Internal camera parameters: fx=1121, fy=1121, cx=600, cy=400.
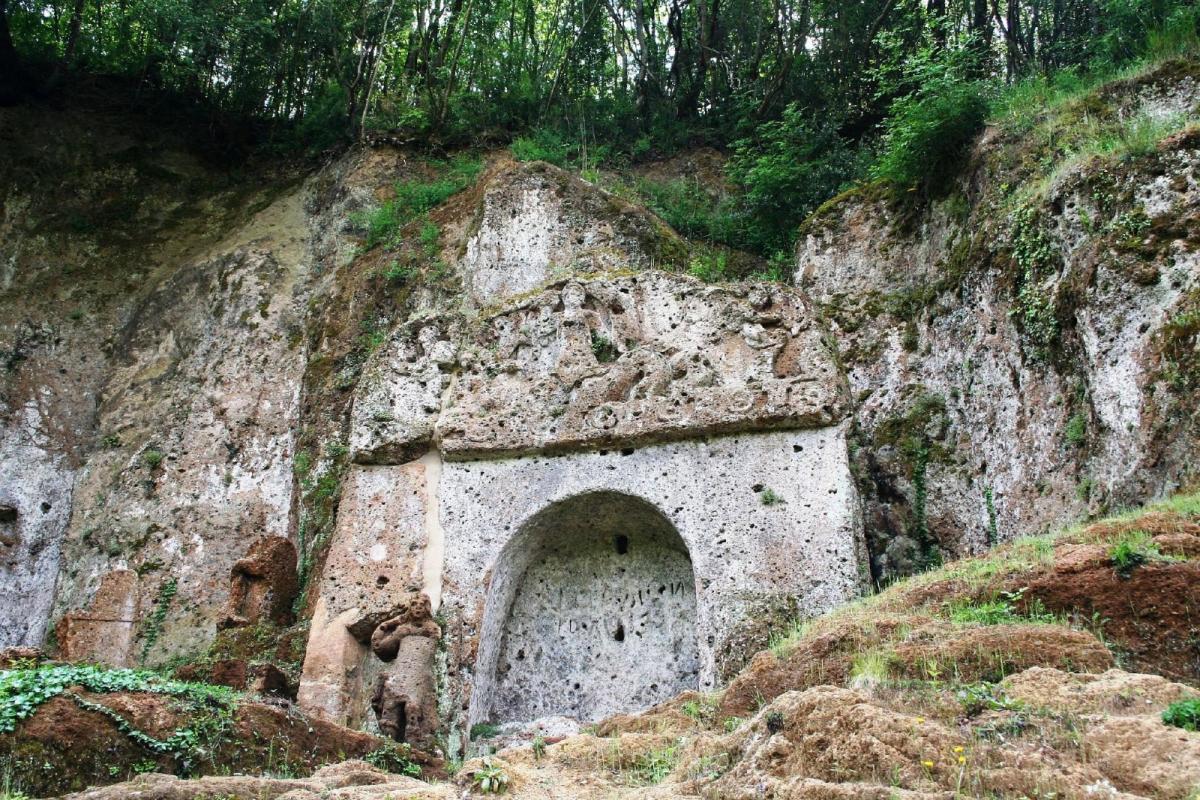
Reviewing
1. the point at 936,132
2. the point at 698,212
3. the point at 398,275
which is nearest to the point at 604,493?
the point at 398,275

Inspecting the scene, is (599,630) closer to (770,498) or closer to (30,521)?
(770,498)

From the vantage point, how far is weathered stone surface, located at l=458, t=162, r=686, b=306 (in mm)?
16859

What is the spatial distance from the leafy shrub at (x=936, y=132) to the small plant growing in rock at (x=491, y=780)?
10871mm

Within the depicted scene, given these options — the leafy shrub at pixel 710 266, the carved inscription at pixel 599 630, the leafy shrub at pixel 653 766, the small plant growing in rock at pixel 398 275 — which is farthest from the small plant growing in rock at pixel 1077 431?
the small plant growing in rock at pixel 398 275

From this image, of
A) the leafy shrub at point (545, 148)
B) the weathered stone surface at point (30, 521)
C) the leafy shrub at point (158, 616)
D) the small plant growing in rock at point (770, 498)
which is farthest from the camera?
the leafy shrub at point (545, 148)

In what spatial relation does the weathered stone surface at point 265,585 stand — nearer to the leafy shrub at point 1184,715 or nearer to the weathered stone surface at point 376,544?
the weathered stone surface at point 376,544

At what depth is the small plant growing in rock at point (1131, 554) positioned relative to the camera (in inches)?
294

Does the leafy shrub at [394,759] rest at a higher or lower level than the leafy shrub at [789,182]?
lower

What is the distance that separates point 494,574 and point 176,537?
6107 mm

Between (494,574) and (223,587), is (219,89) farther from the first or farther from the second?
(494,574)

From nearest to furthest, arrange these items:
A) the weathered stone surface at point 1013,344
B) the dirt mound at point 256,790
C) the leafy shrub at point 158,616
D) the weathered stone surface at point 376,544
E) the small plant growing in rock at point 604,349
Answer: the dirt mound at point 256,790
the weathered stone surface at point 1013,344
the weathered stone surface at point 376,544
the small plant growing in rock at point 604,349
the leafy shrub at point 158,616

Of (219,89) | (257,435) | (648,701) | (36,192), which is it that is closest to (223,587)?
(257,435)

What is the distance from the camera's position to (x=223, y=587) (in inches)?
606

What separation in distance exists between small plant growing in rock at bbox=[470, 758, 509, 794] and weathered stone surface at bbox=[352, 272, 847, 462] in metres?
5.72
